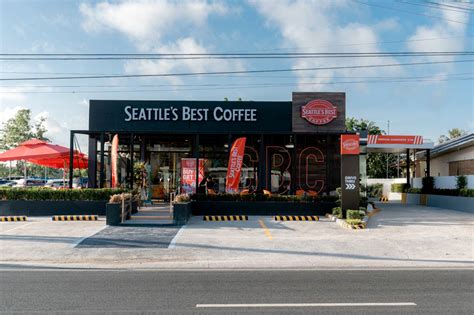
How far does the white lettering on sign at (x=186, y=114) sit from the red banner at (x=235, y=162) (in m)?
3.56

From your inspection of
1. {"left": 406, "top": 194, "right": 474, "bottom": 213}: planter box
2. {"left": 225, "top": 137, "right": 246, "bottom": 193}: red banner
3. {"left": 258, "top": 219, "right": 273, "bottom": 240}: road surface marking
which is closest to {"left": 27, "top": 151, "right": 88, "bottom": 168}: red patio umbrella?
{"left": 225, "top": 137, "right": 246, "bottom": 193}: red banner

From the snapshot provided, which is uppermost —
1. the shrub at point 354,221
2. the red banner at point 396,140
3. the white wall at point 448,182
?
the red banner at point 396,140

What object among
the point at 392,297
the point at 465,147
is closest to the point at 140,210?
the point at 392,297

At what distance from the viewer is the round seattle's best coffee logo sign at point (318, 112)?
23453mm

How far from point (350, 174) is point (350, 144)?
119cm

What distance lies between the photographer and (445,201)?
2542cm

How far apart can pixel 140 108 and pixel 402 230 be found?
46.2 ft

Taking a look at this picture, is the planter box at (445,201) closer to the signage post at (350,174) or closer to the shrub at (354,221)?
the signage post at (350,174)

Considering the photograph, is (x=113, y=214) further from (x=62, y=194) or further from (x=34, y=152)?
(x=34, y=152)

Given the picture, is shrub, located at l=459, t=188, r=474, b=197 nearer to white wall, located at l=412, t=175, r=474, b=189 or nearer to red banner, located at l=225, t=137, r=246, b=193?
white wall, located at l=412, t=175, r=474, b=189

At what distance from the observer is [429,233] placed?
14.9 metres

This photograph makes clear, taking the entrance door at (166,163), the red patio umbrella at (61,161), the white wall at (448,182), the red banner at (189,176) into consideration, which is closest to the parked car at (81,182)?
the red patio umbrella at (61,161)

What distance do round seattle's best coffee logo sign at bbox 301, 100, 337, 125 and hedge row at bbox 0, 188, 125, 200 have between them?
10.3 meters

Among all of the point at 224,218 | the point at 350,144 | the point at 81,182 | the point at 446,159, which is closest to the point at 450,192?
the point at 446,159
